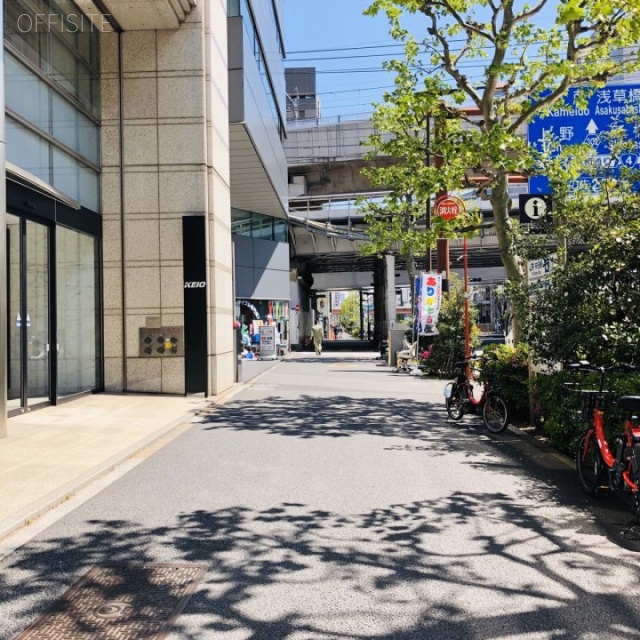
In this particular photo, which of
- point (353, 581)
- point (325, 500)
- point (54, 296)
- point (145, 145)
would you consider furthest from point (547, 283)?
point (145, 145)

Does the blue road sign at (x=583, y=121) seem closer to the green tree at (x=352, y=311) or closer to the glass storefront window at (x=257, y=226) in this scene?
the glass storefront window at (x=257, y=226)

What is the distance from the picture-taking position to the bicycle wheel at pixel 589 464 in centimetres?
576

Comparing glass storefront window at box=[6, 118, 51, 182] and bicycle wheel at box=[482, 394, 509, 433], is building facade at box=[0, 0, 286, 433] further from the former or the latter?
bicycle wheel at box=[482, 394, 509, 433]

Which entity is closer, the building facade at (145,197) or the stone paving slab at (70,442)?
the stone paving slab at (70,442)

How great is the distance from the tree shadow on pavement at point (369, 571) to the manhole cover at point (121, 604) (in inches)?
3.6

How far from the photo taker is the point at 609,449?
587cm

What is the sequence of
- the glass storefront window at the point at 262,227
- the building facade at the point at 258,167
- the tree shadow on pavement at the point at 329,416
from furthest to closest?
the glass storefront window at the point at 262,227
the building facade at the point at 258,167
the tree shadow on pavement at the point at 329,416

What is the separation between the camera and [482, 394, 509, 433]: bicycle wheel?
369 inches

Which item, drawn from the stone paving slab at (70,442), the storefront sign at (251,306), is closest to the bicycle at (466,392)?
the stone paving slab at (70,442)

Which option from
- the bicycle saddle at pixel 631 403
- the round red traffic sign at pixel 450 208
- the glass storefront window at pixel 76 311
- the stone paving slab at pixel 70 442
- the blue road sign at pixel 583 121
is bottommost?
the stone paving slab at pixel 70 442

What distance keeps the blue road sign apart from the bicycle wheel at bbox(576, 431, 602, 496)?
7.06m

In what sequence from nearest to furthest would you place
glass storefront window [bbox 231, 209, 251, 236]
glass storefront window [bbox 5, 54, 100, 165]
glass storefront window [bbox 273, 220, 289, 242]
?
glass storefront window [bbox 5, 54, 100, 165], glass storefront window [bbox 231, 209, 251, 236], glass storefront window [bbox 273, 220, 289, 242]

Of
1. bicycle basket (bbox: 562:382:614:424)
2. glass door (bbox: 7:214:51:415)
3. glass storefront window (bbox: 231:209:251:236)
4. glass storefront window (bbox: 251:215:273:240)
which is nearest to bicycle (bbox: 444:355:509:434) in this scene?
bicycle basket (bbox: 562:382:614:424)

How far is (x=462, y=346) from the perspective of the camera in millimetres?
19844
